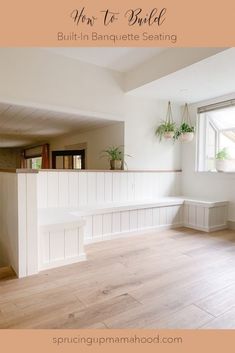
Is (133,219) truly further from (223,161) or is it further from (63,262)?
(223,161)

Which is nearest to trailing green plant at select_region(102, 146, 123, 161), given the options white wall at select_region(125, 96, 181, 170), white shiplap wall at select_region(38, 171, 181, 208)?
white wall at select_region(125, 96, 181, 170)

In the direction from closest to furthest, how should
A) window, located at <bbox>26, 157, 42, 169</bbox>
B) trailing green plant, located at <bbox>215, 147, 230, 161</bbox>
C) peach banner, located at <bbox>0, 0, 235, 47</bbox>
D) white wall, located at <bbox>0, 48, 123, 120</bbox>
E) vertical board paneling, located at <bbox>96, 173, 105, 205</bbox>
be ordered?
peach banner, located at <bbox>0, 0, 235, 47</bbox> < white wall, located at <bbox>0, 48, 123, 120</bbox> < vertical board paneling, located at <bbox>96, 173, 105, 205</bbox> < trailing green plant, located at <bbox>215, 147, 230, 161</bbox> < window, located at <bbox>26, 157, 42, 169</bbox>

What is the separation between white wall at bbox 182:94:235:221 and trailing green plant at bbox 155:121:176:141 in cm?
49

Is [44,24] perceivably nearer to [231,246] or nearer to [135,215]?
[135,215]

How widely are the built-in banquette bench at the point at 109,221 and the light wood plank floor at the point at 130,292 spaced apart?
0.59ft

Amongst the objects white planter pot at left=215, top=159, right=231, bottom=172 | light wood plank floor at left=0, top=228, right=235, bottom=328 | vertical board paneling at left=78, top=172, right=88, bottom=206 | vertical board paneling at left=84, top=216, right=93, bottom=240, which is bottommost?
light wood plank floor at left=0, top=228, right=235, bottom=328

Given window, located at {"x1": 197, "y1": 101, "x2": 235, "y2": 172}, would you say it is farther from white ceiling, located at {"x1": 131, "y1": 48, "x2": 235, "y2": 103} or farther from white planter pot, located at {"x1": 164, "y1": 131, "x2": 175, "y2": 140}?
white planter pot, located at {"x1": 164, "y1": 131, "x2": 175, "y2": 140}

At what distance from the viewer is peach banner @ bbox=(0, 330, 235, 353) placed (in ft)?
3.79

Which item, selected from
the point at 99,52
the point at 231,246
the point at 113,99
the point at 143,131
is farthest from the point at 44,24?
the point at 231,246

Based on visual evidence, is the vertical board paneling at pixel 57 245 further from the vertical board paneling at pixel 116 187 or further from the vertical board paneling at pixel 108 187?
the vertical board paneling at pixel 116 187

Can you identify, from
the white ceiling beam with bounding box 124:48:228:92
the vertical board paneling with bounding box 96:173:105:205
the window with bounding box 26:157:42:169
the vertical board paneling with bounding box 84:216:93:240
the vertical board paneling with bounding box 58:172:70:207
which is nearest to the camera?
the white ceiling beam with bounding box 124:48:228:92

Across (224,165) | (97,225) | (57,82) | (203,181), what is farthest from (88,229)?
(224,165)

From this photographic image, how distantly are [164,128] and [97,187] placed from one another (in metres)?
1.62

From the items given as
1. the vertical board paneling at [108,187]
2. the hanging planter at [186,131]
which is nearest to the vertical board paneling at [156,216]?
the vertical board paneling at [108,187]
